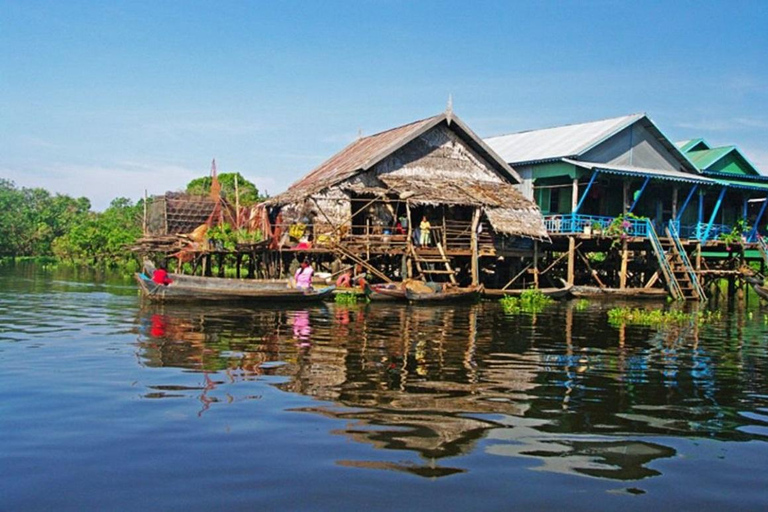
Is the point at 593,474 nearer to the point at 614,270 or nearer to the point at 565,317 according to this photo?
the point at 565,317

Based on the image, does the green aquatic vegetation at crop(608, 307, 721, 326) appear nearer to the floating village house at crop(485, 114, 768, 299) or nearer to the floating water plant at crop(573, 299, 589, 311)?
the floating water plant at crop(573, 299, 589, 311)

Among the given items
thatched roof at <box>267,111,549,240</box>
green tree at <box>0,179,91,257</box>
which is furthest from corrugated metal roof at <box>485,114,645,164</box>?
green tree at <box>0,179,91,257</box>

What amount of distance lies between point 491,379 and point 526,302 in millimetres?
11999

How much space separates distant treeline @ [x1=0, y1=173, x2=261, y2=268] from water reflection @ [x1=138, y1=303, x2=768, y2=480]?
17.6m

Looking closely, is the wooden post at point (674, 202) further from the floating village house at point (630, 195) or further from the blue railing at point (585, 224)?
the blue railing at point (585, 224)

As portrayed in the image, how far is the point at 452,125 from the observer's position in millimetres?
23531

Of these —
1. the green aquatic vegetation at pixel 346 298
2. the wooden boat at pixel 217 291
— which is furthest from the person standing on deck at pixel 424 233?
the wooden boat at pixel 217 291

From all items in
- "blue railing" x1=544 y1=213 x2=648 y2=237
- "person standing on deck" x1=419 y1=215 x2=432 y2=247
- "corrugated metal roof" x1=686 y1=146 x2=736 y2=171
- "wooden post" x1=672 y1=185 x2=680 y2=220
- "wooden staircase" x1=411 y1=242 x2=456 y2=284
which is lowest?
"wooden staircase" x1=411 y1=242 x2=456 y2=284

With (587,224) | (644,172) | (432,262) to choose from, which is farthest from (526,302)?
(644,172)

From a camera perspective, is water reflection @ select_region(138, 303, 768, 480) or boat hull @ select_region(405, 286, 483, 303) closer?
water reflection @ select_region(138, 303, 768, 480)

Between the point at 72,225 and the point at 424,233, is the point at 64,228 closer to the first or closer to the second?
the point at 72,225

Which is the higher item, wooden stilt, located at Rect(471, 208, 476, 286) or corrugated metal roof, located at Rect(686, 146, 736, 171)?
corrugated metal roof, located at Rect(686, 146, 736, 171)

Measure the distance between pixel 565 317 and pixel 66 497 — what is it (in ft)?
45.6

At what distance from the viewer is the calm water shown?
187 inches
